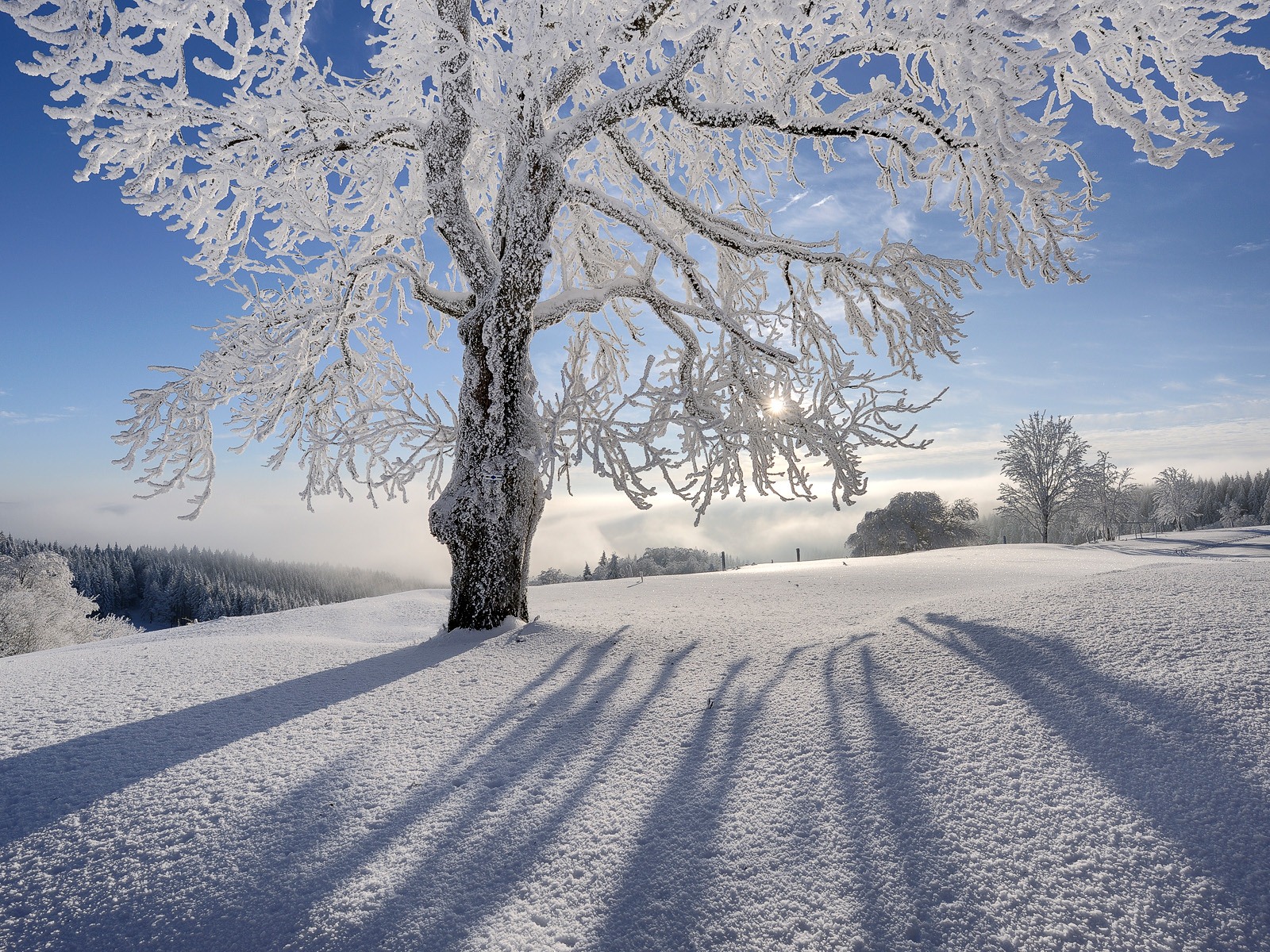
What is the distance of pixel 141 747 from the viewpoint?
125 inches

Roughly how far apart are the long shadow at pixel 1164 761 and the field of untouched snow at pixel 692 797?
0.01m

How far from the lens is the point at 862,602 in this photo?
22.7 feet

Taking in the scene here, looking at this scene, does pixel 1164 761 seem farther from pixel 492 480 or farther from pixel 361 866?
pixel 492 480

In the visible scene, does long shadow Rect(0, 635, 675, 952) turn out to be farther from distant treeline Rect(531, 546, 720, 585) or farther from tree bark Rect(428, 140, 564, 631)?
distant treeline Rect(531, 546, 720, 585)

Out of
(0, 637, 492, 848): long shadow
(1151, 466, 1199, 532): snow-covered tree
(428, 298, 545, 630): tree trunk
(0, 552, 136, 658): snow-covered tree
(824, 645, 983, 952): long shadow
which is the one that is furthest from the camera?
(1151, 466, 1199, 532): snow-covered tree

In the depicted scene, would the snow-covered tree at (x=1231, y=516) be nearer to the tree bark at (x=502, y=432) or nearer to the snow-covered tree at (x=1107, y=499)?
the snow-covered tree at (x=1107, y=499)

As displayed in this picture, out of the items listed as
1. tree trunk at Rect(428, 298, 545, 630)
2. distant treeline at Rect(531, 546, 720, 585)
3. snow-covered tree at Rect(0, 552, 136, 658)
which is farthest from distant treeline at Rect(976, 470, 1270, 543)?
snow-covered tree at Rect(0, 552, 136, 658)

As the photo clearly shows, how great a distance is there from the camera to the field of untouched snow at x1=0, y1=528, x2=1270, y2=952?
6.09 feet

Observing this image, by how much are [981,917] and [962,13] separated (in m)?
5.40

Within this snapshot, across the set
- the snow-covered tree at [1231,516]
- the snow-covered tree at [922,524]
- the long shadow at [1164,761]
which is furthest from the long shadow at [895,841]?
the snow-covered tree at [1231,516]

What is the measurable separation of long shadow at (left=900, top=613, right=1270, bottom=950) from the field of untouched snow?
0.04ft

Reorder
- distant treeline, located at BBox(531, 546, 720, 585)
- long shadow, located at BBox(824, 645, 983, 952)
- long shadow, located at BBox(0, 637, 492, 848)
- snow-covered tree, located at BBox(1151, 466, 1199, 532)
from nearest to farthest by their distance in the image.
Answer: long shadow, located at BBox(824, 645, 983, 952), long shadow, located at BBox(0, 637, 492, 848), distant treeline, located at BBox(531, 546, 720, 585), snow-covered tree, located at BBox(1151, 466, 1199, 532)

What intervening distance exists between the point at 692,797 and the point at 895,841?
0.79 meters

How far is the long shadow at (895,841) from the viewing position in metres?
1.79
